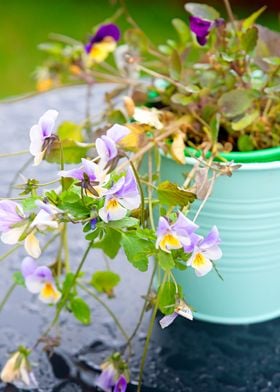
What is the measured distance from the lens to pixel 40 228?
25.6 inches

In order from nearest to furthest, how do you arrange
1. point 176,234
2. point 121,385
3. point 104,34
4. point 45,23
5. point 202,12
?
point 176,234 → point 121,385 → point 202,12 → point 104,34 → point 45,23

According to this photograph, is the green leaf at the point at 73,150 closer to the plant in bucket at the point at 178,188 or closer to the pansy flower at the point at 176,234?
the plant in bucket at the point at 178,188

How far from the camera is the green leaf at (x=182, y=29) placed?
0.96 m

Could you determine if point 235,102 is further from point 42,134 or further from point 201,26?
point 42,134

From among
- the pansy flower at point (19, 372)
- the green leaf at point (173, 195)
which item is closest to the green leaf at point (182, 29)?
the green leaf at point (173, 195)

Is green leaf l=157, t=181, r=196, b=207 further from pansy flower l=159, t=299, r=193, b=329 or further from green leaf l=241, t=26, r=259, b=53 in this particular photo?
green leaf l=241, t=26, r=259, b=53

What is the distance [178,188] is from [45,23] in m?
3.20

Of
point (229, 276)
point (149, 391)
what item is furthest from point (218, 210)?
point (149, 391)

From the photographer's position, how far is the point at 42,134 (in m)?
0.68

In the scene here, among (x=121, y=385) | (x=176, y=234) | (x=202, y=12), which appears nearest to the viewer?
(x=176, y=234)

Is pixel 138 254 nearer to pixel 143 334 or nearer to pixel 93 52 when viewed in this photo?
pixel 143 334

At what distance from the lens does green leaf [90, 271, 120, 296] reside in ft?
2.79

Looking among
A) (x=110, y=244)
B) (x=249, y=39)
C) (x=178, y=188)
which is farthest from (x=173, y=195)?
(x=249, y=39)

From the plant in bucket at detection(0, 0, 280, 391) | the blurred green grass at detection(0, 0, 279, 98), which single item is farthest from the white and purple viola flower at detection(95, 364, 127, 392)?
the blurred green grass at detection(0, 0, 279, 98)
